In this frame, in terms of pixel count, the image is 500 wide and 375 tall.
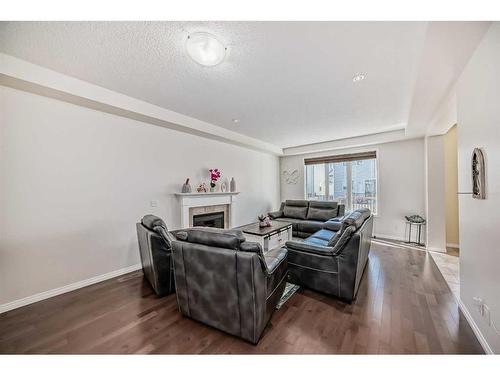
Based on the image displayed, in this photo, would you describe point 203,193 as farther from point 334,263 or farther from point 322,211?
point 322,211

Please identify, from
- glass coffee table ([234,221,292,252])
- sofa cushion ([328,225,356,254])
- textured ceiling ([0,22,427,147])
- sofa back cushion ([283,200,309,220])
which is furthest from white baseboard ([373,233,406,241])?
sofa cushion ([328,225,356,254])

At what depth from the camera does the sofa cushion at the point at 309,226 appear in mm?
4602

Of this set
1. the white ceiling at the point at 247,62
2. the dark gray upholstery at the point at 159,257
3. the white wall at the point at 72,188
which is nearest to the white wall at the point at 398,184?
the white ceiling at the point at 247,62

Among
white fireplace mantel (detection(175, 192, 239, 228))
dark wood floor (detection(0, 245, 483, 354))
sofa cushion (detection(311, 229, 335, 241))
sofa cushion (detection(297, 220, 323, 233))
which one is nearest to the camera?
dark wood floor (detection(0, 245, 483, 354))

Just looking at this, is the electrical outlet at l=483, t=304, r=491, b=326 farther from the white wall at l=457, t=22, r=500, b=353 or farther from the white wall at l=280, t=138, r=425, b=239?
the white wall at l=280, t=138, r=425, b=239

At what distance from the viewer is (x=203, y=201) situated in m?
4.20

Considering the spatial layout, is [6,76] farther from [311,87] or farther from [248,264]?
[311,87]

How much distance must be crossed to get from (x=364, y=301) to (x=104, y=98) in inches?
162

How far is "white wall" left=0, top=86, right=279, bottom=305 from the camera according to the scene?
2.20 metres

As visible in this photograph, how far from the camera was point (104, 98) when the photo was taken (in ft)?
8.63

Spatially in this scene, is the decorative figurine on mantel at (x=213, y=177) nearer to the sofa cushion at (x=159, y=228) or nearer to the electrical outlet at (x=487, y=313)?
the sofa cushion at (x=159, y=228)

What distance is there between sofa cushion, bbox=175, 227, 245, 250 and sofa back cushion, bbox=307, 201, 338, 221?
3.80m

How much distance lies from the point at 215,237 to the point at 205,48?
5.48ft

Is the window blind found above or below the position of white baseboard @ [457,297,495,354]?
above
